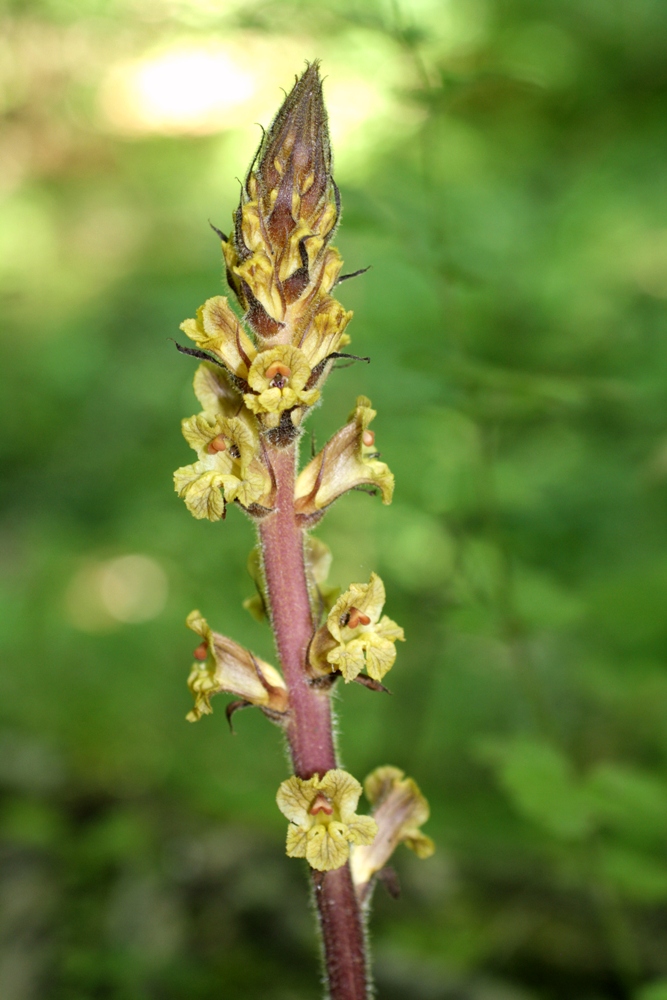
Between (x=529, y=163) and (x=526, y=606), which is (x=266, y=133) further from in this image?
(x=529, y=163)

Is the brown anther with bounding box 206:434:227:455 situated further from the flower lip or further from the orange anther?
the flower lip

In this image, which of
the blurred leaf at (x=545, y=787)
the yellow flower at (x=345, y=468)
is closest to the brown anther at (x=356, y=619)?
the yellow flower at (x=345, y=468)

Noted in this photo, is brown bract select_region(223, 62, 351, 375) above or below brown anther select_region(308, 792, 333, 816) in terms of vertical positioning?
above

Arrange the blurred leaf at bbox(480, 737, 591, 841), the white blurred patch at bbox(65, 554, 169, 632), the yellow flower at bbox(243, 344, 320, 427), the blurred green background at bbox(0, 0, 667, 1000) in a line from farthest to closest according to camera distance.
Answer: the white blurred patch at bbox(65, 554, 169, 632) < the blurred green background at bbox(0, 0, 667, 1000) < the blurred leaf at bbox(480, 737, 591, 841) < the yellow flower at bbox(243, 344, 320, 427)

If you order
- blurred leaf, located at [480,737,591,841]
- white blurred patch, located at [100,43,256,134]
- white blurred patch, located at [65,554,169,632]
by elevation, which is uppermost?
white blurred patch, located at [100,43,256,134]

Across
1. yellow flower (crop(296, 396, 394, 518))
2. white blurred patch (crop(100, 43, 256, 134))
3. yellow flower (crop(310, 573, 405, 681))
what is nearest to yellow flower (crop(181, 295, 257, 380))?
yellow flower (crop(296, 396, 394, 518))

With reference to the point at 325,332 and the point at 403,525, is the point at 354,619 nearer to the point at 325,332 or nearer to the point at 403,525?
the point at 325,332
